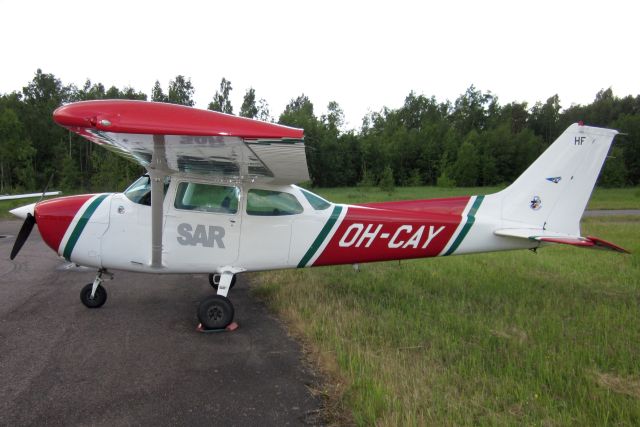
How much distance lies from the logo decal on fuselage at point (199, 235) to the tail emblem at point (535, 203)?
439cm

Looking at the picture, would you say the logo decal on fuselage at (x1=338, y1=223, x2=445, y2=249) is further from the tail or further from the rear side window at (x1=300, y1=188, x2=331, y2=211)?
the tail

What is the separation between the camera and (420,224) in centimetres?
561

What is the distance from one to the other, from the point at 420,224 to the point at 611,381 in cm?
277

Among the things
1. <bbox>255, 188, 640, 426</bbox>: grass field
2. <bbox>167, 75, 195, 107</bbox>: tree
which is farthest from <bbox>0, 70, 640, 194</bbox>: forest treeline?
<bbox>255, 188, 640, 426</bbox>: grass field

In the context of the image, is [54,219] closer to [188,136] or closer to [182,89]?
[188,136]

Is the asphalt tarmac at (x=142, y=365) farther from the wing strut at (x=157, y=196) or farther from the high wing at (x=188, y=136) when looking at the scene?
the high wing at (x=188, y=136)

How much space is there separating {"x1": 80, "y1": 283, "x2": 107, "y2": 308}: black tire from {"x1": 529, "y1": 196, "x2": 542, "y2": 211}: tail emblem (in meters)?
6.12

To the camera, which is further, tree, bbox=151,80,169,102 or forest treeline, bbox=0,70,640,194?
tree, bbox=151,80,169,102

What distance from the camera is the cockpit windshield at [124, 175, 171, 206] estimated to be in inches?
204

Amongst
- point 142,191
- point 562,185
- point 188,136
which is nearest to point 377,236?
point 562,185

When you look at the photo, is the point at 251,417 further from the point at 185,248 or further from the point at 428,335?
the point at 185,248

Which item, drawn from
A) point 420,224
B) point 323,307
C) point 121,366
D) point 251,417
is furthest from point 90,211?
point 420,224

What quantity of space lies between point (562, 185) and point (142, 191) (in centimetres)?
575

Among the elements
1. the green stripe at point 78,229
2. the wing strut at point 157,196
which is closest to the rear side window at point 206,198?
the wing strut at point 157,196
